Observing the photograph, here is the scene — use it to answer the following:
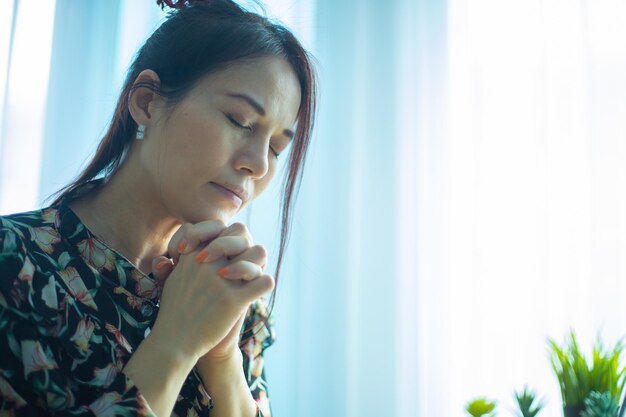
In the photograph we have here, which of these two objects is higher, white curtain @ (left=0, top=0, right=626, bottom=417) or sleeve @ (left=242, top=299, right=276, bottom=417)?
white curtain @ (left=0, top=0, right=626, bottom=417)

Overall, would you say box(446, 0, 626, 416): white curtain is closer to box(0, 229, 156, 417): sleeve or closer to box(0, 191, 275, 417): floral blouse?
box(0, 191, 275, 417): floral blouse

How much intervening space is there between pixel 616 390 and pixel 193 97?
732mm

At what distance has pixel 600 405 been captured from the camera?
896mm

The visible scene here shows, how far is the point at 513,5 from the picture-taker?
5.43 ft

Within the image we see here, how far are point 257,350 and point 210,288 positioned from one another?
0.27 metres

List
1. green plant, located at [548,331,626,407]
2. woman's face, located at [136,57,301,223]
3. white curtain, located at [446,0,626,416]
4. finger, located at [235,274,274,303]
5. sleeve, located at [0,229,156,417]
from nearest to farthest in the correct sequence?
sleeve, located at [0,229,156,417] → finger, located at [235,274,274,303] → woman's face, located at [136,57,301,223] → green plant, located at [548,331,626,407] → white curtain, located at [446,0,626,416]

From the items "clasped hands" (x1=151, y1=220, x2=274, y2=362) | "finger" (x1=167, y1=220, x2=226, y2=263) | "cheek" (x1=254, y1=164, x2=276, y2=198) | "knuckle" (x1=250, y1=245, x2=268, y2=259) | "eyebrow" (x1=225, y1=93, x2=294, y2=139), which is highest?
"eyebrow" (x1=225, y1=93, x2=294, y2=139)

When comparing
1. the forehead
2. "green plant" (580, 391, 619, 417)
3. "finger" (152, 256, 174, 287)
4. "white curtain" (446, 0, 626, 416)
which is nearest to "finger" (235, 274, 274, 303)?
"finger" (152, 256, 174, 287)

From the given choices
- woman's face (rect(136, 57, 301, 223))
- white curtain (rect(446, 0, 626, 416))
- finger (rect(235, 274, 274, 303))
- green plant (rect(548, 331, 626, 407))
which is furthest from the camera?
white curtain (rect(446, 0, 626, 416))

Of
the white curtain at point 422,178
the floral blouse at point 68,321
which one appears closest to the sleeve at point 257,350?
the floral blouse at point 68,321

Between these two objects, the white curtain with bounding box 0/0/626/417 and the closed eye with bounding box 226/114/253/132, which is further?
the white curtain with bounding box 0/0/626/417

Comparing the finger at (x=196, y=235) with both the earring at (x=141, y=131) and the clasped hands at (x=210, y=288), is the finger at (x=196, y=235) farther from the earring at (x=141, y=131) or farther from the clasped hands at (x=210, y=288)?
the earring at (x=141, y=131)

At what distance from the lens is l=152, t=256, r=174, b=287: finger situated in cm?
84

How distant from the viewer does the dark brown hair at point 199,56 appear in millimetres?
909
